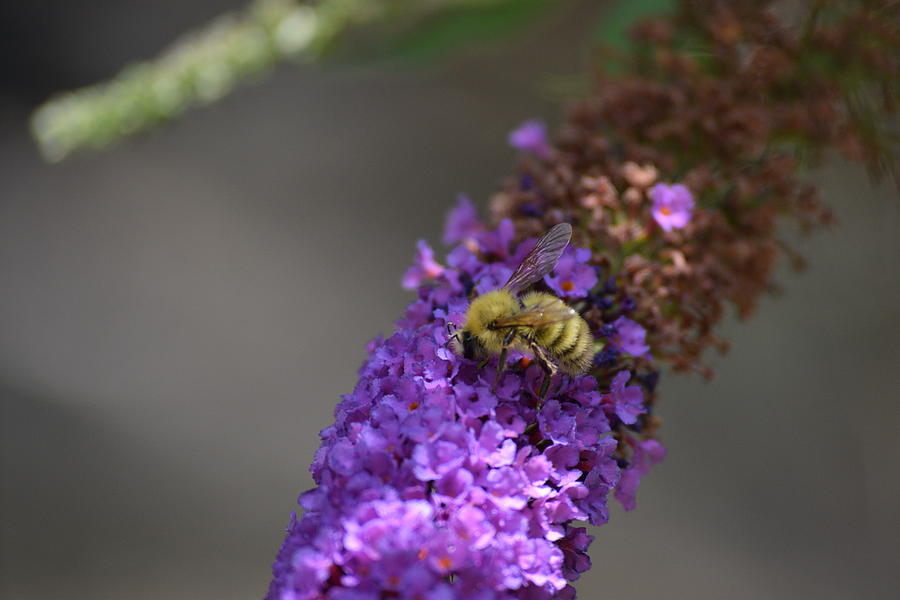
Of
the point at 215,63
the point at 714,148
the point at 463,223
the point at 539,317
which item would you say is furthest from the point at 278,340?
the point at 539,317

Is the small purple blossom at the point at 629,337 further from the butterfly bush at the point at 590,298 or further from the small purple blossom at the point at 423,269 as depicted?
the small purple blossom at the point at 423,269

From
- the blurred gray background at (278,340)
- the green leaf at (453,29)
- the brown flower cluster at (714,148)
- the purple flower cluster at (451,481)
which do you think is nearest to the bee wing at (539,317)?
the purple flower cluster at (451,481)

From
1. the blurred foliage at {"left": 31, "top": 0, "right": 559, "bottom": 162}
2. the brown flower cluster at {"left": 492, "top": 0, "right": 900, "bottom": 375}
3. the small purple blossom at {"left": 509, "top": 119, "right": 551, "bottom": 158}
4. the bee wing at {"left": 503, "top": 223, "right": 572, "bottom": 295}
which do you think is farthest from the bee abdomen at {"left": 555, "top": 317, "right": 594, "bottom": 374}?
the blurred foliage at {"left": 31, "top": 0, "right": 559, "bottom": 162}

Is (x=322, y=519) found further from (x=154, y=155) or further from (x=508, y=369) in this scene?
(x=154, y=155)

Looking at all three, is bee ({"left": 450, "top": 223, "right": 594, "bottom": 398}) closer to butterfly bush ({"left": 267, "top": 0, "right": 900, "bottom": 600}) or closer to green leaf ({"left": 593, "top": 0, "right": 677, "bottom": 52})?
butterfly bush ({"left": 267, "top": 0, "right": 900, "bottom": 600})

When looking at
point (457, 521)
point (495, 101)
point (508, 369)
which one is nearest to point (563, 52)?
point (495, 101)
